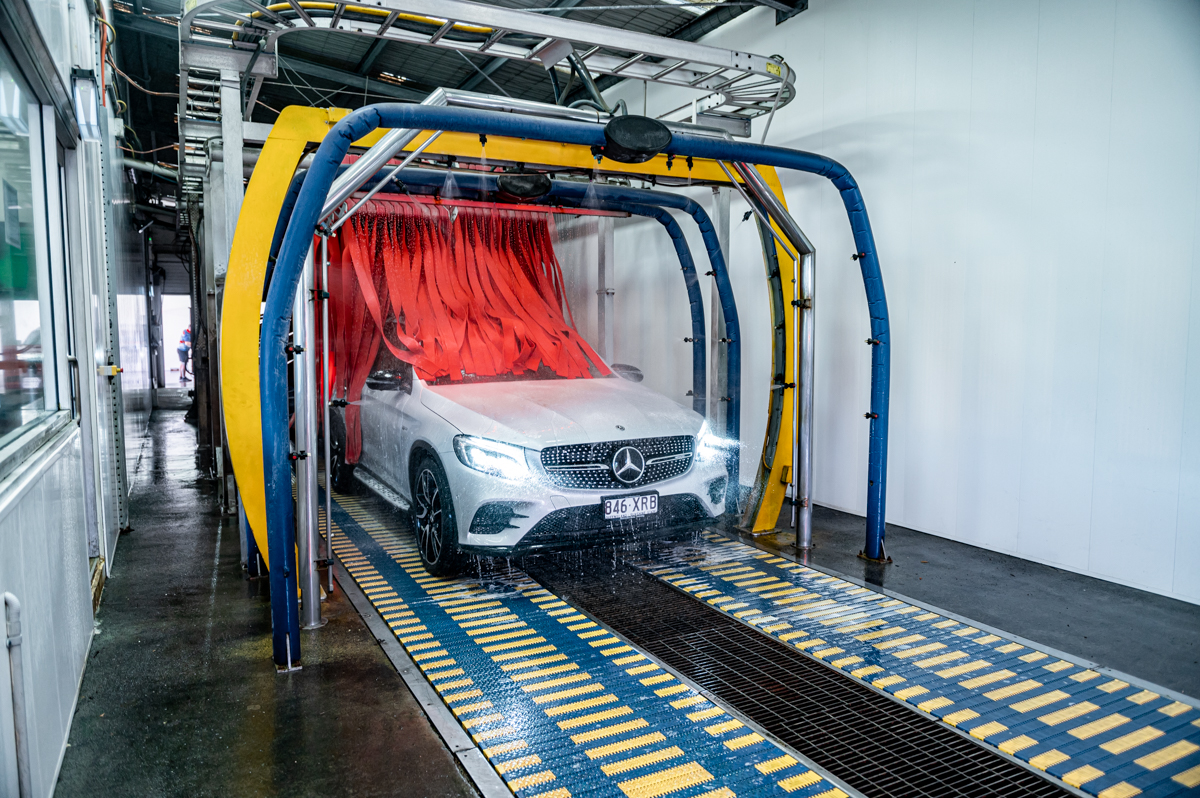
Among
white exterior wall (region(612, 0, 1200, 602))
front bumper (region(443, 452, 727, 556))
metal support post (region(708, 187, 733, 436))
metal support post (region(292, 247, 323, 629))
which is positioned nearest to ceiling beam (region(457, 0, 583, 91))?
white exterior wall (region(612, 0, 1200, 602))

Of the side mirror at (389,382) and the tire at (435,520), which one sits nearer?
the tire at (435,520)

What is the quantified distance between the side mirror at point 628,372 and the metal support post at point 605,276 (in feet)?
4.77

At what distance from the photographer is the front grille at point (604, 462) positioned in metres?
4.65

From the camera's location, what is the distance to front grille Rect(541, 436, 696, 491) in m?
4.65

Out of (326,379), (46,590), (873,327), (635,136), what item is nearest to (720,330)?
(873,327)

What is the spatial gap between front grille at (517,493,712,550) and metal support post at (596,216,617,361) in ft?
10.1

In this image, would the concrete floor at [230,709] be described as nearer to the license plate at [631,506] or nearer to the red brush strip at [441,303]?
the license plate at [631,506]

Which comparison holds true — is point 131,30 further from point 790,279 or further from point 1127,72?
point 1127,72

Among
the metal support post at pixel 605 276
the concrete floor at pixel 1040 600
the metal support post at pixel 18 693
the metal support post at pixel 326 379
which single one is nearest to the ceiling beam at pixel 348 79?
the metal support post at pixel 605 276

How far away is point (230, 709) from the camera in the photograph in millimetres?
3359

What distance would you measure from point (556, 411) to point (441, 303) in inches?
68.2

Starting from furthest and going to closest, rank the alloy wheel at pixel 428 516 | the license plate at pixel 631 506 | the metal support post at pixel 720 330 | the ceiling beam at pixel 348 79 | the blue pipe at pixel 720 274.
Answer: the ceiling beam at pixel 348 79
the metal support post at pixel 720 330
the blue pipe at pixel 720 274
the alloy wheel at pixel 428 516
the license plate at pixel 631 506

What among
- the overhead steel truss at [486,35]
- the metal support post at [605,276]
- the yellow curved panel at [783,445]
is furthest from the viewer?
the metal support post at [605,276]

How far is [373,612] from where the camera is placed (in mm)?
4469
